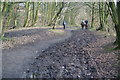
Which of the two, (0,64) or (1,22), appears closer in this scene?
(0,64)

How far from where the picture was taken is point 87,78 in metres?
7.95

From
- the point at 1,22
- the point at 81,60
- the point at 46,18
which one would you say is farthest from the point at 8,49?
the point at 46,18

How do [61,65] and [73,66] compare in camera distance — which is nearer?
[73,66]

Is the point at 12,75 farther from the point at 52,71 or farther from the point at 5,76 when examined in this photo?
the point at 52,71

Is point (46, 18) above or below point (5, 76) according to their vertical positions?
above

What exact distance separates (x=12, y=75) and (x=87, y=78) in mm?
2989

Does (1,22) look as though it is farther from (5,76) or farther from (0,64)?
(5,76)

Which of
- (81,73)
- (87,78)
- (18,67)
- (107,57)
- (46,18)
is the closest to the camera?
(87,78)

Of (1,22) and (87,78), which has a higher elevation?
(1,22)

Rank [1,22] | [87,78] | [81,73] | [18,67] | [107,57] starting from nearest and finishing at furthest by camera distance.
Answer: [87,78]
[81,73]
[18,67]
[107,57]
[1,22]

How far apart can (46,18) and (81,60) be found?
4119cm

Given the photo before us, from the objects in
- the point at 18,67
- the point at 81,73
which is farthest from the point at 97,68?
the point at 18,67

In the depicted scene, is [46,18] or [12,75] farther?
[46,18]

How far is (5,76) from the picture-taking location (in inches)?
325
